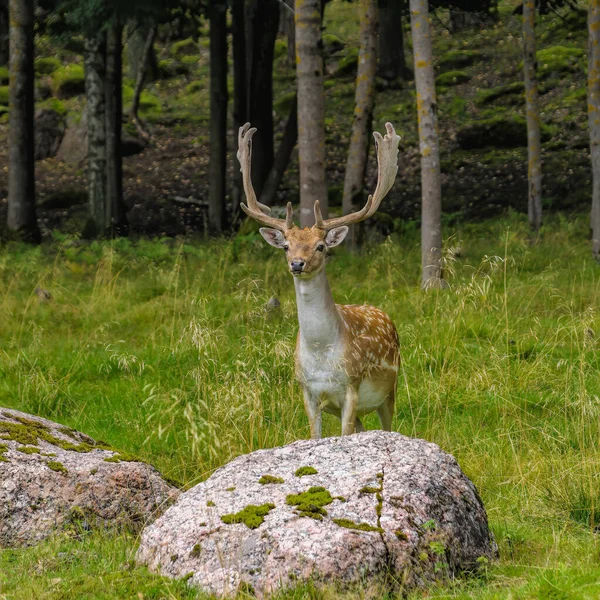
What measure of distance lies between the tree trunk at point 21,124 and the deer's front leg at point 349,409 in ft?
34.4

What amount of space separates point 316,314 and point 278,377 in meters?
1.15

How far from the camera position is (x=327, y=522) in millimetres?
4566

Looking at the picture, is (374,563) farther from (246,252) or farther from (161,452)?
(246,252)

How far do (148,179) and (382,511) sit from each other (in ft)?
74.1

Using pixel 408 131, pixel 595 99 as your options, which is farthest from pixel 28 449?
pixel 408 131

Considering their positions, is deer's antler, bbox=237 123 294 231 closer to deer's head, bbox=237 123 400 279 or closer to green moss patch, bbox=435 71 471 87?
deer's head, bbox=237 123 400 279

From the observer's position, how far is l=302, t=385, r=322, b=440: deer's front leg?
663cm

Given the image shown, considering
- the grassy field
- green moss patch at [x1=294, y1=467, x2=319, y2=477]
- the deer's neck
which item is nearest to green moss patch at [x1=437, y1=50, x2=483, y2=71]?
the grassy field

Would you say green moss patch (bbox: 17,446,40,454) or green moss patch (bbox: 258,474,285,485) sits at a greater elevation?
green moss patch (bbox: 258,474,285,485)

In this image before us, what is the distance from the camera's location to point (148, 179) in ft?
86.9

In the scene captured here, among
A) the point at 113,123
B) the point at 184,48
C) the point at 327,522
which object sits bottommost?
the point at 327,522

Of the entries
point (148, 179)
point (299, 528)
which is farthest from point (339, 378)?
point (148, 179)

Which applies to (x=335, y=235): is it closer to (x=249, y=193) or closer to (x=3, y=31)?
(x=249, y=193)

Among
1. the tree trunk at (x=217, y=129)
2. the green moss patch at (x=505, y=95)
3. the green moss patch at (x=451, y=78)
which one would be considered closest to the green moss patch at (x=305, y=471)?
the tree trunk at (x=217, y=129)
